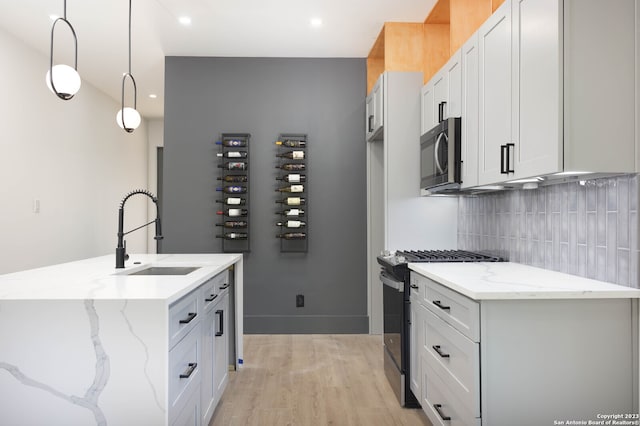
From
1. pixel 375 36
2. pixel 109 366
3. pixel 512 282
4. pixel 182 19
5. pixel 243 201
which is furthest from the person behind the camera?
pixel 243 201

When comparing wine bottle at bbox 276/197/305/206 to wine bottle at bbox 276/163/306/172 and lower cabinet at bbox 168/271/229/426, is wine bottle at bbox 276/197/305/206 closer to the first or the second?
wine bottle at bbox 276/163/306/172

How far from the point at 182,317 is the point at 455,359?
1170 millimetres

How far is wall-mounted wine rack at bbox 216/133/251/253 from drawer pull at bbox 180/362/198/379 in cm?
242

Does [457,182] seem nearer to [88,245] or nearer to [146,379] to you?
[146,379]

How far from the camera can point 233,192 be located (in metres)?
4.46

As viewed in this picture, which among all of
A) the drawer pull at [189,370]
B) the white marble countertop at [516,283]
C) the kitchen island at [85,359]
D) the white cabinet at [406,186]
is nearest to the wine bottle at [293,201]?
the white cabinet at [406,186]

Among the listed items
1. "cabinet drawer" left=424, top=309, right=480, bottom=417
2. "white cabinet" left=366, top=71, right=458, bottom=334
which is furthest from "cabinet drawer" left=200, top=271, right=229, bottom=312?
"white cabinet" left=366, top=71, right=458, bottom=334

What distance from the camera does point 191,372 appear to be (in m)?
2.00

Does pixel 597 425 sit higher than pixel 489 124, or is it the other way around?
pixel 489 124

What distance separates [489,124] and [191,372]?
1.87m

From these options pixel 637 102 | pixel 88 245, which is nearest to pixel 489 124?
pixel 637 102

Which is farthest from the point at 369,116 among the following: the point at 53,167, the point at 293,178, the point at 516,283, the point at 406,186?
the point at 53,167

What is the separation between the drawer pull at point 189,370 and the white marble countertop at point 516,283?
1.18 metres

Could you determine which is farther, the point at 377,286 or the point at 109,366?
the point at 377,286
